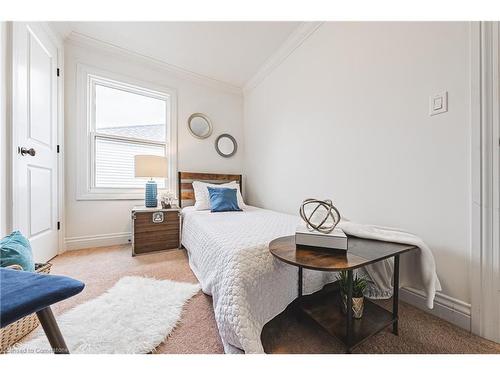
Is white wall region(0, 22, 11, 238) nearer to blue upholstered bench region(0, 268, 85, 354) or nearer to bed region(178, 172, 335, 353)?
blue upholstered bench region(0, 268, 85, 354)

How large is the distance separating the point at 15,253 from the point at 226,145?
2.57 metres

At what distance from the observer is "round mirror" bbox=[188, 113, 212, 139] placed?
9.57 ft

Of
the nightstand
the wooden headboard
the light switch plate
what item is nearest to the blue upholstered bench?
the nightstand

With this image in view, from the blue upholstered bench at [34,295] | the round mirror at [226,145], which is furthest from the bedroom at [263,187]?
the round mirror at [226,145]

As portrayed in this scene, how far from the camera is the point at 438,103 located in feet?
3.71

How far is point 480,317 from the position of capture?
988 mm

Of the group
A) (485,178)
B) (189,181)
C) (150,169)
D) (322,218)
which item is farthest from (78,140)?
(485,178)

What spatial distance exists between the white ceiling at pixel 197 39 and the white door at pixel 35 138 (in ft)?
1.79

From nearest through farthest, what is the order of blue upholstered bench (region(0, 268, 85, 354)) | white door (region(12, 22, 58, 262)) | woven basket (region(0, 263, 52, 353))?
1. blue upholstered bench (region(0, 268, 85, 354))
2. woven basket (region(0, 263, 52, 353))
3. white door (region(12, 22, 58, 262))

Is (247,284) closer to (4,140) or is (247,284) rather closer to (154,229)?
(154,229)

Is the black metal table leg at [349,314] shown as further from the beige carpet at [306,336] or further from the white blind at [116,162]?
the white blind at [116,162]
